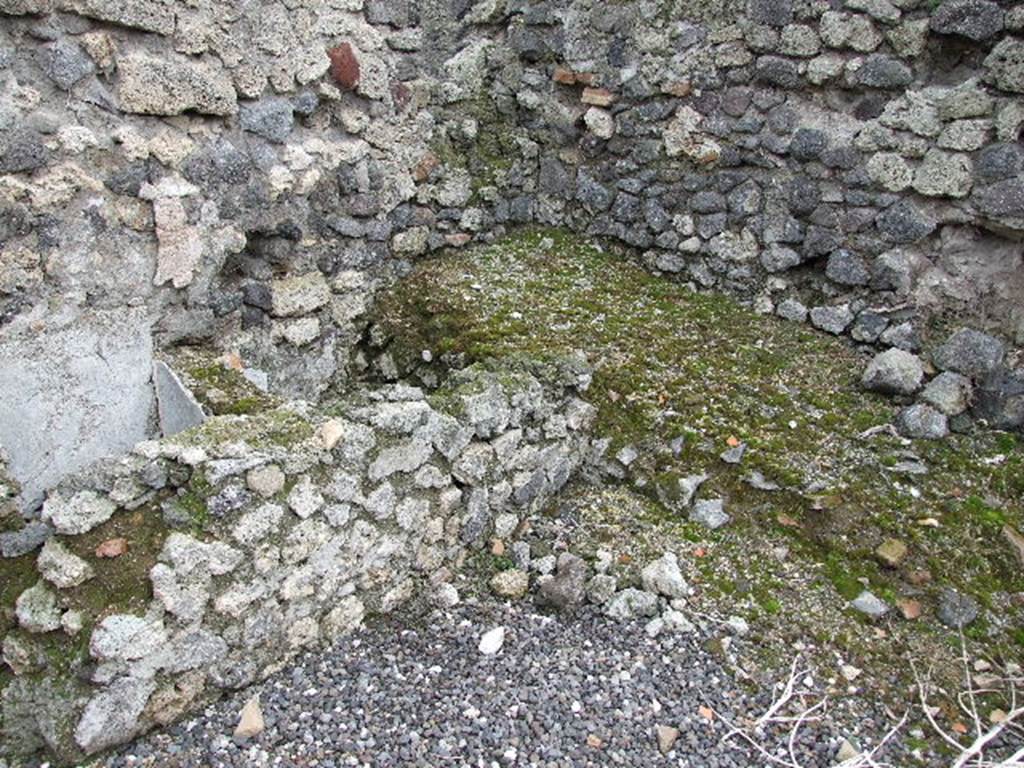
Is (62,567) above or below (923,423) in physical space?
above

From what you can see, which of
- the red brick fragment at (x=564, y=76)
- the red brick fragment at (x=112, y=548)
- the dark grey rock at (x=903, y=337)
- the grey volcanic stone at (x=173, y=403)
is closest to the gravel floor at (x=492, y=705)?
the red brick fragment at (x=112, y=548)

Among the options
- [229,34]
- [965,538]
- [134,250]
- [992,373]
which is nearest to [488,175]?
[229,34]

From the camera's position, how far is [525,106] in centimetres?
437

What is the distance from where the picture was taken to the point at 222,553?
2.40 m

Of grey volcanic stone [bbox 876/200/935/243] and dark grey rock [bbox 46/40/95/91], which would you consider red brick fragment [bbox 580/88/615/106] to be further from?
dark grey rock [bbox 46/40/95/91]

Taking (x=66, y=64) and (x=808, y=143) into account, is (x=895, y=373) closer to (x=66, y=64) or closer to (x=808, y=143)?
(x=808, y=143)

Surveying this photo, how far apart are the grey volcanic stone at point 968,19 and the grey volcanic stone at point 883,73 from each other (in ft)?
0.55

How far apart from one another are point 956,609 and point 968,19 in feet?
6.76

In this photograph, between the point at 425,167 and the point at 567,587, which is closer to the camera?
the point at 567,587

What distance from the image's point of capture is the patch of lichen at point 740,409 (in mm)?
2900

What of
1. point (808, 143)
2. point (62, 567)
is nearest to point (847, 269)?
point (808, 143)

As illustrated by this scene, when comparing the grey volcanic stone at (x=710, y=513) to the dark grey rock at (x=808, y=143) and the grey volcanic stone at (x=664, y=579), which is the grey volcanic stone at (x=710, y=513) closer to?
the grey volcanic stone at (x=664, y=579)

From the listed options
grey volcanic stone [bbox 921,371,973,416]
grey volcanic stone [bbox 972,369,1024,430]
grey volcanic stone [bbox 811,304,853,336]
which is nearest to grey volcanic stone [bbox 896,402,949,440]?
grey volcanic stone [bbox 921,371,973,416]

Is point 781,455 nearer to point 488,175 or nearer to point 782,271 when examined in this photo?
point 782,271
